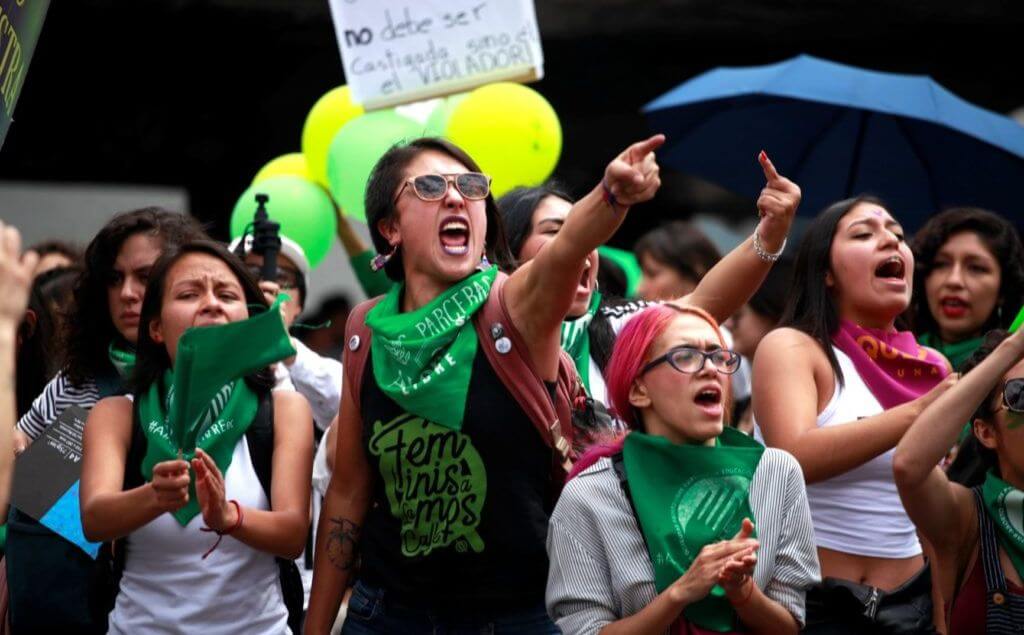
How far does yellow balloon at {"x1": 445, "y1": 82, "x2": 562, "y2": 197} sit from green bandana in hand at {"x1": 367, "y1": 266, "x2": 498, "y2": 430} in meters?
1.96

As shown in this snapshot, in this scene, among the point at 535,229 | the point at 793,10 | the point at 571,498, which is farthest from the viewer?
the point at 793,10

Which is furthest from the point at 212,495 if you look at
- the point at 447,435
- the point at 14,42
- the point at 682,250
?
the point at 682,250

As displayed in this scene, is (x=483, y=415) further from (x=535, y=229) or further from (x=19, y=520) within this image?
(x=19, y=520)

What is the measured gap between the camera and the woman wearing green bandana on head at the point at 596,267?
364 cm

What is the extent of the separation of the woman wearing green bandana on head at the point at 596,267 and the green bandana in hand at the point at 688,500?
49 cm

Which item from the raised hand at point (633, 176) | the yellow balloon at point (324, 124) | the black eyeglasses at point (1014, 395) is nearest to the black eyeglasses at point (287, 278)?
the yellow balloon at point (324, 124)

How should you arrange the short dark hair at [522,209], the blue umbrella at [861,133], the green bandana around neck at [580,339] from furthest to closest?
the blue umbrella at [861,133]
the short dark hair at [522,209]
the green bandana around neck at [580,339]

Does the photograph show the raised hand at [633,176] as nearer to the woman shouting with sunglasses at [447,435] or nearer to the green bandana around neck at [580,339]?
the woman shouting with sunglasses at [447,435]

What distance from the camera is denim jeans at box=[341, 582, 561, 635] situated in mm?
3357

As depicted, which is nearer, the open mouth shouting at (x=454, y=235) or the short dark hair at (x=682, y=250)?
the open mouth shouting at (x=454, y=235)

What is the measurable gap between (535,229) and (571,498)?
125cm

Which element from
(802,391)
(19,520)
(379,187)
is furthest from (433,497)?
(19,520)

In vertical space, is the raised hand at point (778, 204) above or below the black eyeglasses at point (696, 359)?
above

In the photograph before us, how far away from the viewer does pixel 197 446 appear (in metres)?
3.52
